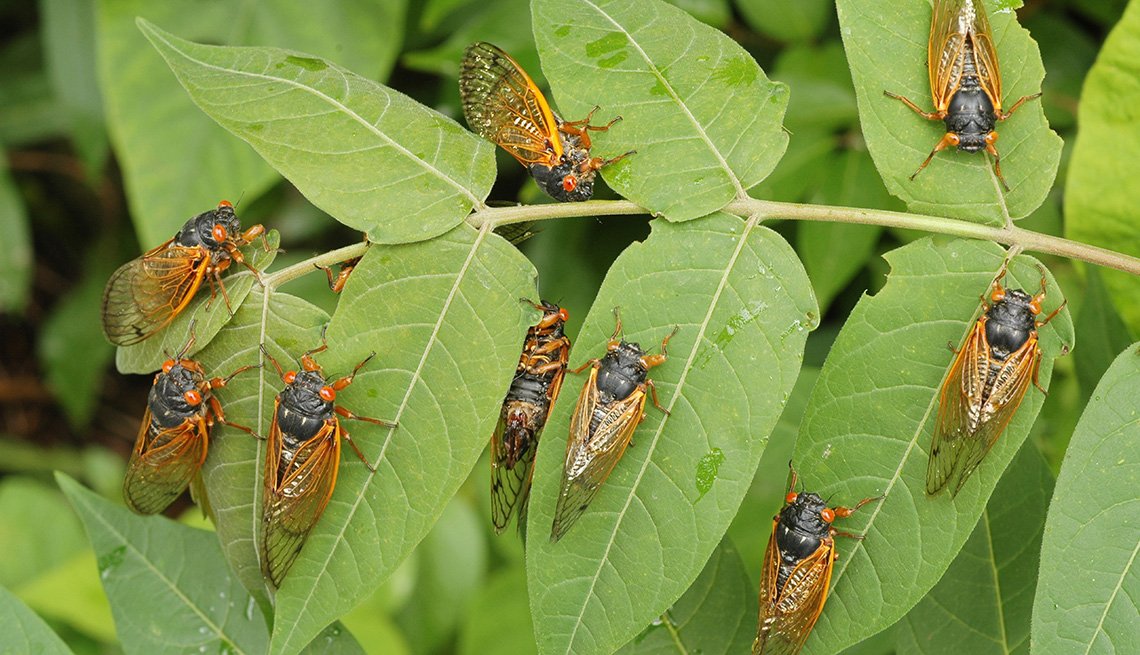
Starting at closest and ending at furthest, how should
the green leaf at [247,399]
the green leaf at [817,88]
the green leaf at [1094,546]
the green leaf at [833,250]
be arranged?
the green leaf at [1094,546], the green leaf at [247,399], the green leaf at [833,250], the green leaf at [817,88]

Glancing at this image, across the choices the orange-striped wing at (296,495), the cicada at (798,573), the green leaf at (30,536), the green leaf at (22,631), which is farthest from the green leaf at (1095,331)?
the green leaf at (30,536)

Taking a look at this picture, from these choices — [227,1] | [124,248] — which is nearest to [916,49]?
[227,1]

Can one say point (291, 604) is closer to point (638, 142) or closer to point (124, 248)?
point (638, 142)

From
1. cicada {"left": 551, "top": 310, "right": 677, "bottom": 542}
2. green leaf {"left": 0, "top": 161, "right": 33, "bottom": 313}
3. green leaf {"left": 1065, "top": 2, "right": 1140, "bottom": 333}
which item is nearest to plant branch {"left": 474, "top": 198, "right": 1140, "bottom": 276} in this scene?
cicada {"left": 551, "top": 310, "right": 677, "bottom": 542}

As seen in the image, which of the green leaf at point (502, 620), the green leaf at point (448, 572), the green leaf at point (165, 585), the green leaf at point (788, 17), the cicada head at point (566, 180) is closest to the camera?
the cicada head at point (566, 180)

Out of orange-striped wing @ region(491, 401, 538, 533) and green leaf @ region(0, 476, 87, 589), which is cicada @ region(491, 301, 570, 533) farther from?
green leaf @ region(0, 476, 87, 589)

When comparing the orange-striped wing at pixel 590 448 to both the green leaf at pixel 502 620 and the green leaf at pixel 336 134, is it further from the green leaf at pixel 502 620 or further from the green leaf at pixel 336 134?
the green leaf at pixel 502 620

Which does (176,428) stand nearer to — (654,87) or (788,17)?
(654,87)
